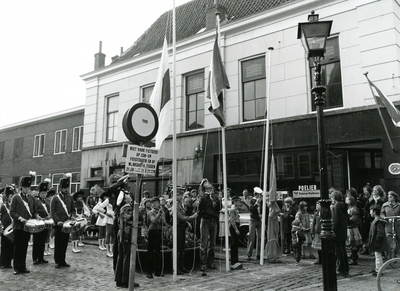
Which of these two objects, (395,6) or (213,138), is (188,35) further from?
(395,6)

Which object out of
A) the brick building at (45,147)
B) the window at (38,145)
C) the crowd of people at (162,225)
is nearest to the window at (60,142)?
the brick building at (45,147)

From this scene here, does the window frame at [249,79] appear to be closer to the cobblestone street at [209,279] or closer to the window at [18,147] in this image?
the cobblestone street at [209,279]

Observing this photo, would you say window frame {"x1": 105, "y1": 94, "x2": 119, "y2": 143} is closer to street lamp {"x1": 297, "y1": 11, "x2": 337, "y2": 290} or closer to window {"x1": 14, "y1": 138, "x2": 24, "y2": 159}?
window {"x1": 14, "y1": 138, "x2": 24, "y2": 159}

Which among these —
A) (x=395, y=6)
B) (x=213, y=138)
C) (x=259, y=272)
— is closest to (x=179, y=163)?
(x=213, y=138)

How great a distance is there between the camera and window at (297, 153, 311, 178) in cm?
1355

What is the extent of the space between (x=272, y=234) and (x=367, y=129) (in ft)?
17.0

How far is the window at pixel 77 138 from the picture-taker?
85.9 ft

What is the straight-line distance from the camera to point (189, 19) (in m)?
20.5

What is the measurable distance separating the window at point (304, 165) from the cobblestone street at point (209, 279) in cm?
412

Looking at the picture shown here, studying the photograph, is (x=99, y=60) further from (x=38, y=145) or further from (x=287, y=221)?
(x=287, y=221)

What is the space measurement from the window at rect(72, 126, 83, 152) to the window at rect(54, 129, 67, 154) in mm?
1127

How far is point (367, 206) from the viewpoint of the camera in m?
11.0

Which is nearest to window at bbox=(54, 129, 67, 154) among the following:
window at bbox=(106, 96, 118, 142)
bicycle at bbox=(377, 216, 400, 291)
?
window at bbox=(106, 96, 118, 142)

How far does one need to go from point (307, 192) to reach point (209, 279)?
6.59 m
